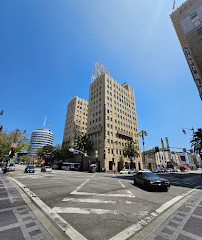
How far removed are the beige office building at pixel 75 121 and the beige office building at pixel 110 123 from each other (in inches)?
508

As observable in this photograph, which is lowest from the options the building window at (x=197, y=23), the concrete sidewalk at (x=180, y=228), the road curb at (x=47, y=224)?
the concrete sidewalk at (x=180, y=228)

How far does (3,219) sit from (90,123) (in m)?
49.7

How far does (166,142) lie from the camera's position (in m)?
100

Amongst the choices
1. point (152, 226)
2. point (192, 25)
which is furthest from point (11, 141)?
point (192, 25)

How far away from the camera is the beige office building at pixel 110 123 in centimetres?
4431

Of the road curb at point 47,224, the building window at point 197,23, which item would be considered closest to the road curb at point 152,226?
the road curb at point 47,224

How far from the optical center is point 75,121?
64.6m

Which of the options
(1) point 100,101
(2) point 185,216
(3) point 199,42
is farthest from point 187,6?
(2) point 185,216

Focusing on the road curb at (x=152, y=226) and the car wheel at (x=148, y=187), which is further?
the car wheel at (x=148, y=187)

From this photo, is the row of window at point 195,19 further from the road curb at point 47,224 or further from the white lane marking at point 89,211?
the road curb at point 47,224

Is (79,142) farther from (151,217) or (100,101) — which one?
(151,217)

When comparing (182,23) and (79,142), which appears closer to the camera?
(182,23)

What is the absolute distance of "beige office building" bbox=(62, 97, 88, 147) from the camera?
62719mm

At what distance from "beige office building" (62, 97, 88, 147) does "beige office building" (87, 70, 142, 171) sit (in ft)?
42.3
